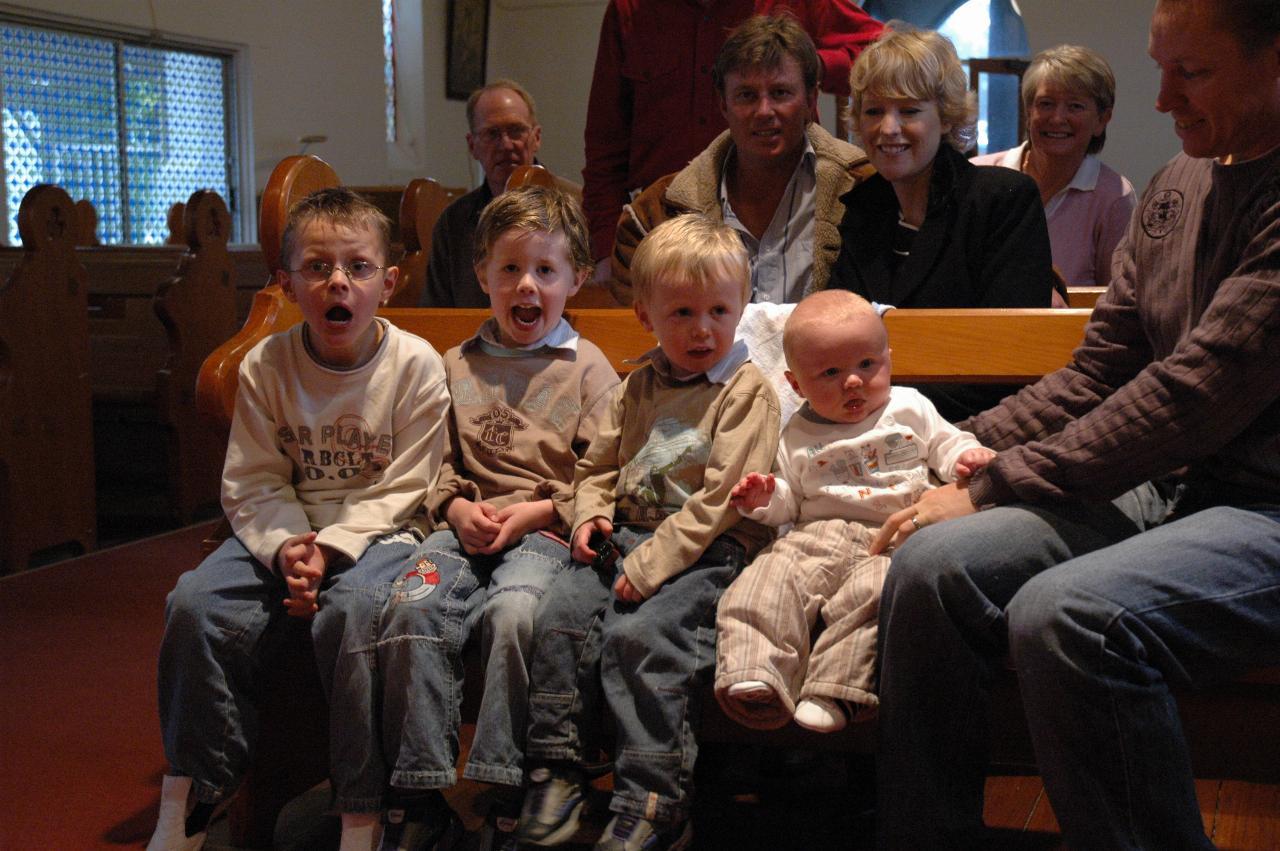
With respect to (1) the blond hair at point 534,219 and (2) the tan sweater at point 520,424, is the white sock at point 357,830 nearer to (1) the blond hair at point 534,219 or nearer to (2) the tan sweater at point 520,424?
(2) the tan sweater at point 520,424

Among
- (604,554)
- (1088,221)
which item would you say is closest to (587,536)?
(604,554)

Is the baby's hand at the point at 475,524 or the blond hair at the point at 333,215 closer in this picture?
the baby's hand at the point at 475,524

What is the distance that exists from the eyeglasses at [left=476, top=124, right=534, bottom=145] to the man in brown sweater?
2.47 meters

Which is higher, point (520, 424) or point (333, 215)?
point (333, 215)

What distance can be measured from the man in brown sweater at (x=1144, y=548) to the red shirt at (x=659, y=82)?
1723 mm

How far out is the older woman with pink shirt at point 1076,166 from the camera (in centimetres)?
362

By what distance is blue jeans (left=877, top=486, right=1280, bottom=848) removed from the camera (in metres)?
1.63

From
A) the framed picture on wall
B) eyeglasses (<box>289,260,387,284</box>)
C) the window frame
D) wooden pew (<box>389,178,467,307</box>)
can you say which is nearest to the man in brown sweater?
eyeglasses (<box>289,260,387,284</box>)

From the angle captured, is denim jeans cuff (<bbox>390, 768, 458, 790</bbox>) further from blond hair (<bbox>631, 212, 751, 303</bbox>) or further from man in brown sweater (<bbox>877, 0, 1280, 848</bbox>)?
blond hair (<bbox>631, 212, 751, 303</bbox>)

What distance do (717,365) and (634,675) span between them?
1.91ft

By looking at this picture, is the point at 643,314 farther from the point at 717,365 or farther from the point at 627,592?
the point at 627,592

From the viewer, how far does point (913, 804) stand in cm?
183

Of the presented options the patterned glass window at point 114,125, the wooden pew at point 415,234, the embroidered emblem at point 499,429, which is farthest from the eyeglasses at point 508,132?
the patterned glass window at point 114,125

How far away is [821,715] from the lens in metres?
1.89
